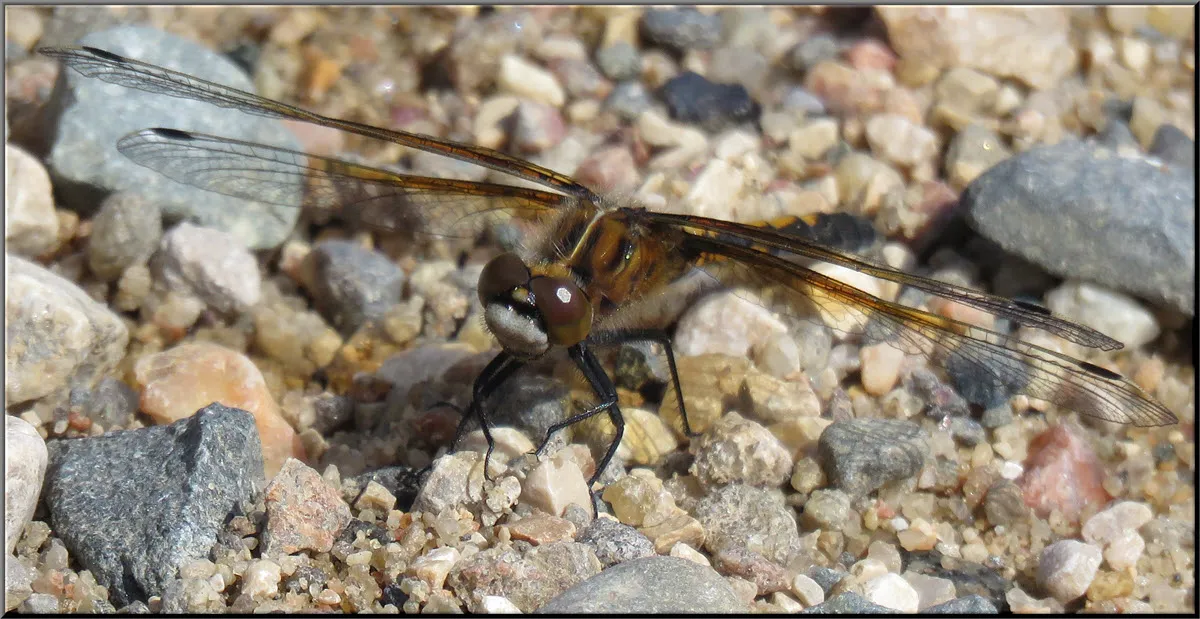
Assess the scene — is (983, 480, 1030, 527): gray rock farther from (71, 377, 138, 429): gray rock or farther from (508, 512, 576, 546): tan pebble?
(71, 377, 138, 429): gray rock

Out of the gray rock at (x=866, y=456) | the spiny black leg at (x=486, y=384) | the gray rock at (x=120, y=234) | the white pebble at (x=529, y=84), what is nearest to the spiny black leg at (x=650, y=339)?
the spiny black leg at (x=486, y=384)

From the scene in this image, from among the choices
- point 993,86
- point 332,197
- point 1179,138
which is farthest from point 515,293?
point 1179,138

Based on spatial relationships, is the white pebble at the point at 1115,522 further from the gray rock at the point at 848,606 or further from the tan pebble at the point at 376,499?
the tan pebble at the point at 376,499

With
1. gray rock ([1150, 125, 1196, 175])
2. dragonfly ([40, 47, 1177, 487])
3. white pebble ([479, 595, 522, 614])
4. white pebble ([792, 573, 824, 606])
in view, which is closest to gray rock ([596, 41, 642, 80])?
dragonfly ([40, 47, 1177, 487])

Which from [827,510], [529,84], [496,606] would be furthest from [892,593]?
[529,84]

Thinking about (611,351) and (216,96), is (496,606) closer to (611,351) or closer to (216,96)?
(611,351)

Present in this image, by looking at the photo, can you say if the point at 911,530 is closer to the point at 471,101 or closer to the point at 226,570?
the point at 226,570
